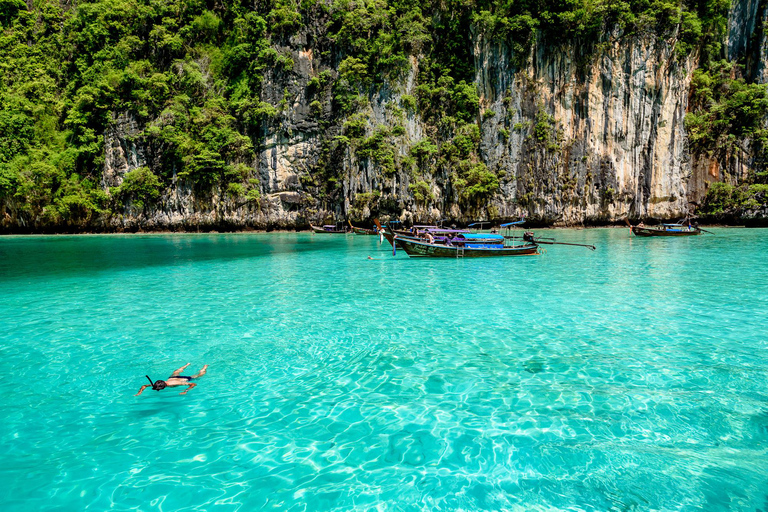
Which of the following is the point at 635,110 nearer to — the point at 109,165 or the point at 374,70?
the point at 374,70

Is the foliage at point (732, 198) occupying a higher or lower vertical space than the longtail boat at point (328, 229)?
higher

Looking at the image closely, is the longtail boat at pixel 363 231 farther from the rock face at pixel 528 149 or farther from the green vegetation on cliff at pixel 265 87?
the green vegetation on cliff at pixel 265 87

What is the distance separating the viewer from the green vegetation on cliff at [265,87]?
42.3 m

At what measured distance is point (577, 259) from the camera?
1931 centimetres

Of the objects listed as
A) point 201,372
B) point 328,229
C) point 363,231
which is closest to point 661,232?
point 363,231

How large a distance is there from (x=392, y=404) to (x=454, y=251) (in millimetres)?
15456

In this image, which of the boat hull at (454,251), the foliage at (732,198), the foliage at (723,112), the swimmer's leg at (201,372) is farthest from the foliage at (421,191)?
the swimmer's leg at (201,372)

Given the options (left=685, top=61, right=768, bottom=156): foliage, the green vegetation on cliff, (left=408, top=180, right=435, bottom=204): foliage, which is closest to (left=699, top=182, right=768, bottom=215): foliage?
(left=685, top=61, right=768, bottom=156): foliage

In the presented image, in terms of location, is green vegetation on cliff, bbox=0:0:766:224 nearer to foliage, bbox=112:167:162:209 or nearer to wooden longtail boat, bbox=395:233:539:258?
foliage, bbox=112:167:162:209

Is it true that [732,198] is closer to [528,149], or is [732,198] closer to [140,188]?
[528,149]

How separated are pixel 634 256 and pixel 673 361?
1611cm

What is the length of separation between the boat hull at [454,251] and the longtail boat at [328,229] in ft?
76.7

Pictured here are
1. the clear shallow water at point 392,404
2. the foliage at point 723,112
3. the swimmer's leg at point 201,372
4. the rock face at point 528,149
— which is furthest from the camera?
the rock face at point 528,149

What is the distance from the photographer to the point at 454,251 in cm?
1983
